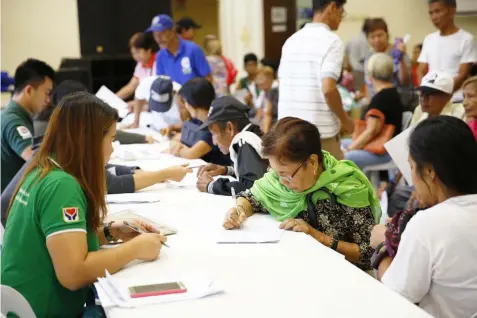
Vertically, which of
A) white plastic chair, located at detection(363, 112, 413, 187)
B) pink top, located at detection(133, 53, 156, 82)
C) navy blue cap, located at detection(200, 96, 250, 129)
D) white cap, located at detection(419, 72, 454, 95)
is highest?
pink top, located at detection(133, 53, 156, 82)

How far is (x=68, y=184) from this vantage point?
1.80 meters

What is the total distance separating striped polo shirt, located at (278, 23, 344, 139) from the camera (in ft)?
12.7

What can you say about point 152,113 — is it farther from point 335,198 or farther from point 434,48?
Answer: point 335,198

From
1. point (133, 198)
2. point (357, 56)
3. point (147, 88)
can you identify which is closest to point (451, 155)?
point (133, 198)

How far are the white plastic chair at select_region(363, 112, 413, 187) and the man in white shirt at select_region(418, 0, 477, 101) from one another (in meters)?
0.39

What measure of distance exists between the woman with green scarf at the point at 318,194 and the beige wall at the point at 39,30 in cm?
701

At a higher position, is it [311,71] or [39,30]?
[39,30]

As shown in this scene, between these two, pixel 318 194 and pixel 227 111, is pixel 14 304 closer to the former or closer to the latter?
pixel 318 194

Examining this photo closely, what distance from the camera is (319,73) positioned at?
3912 millimetres

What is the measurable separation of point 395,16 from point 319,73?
5.30 m

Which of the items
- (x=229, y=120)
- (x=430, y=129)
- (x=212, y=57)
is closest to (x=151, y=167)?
(x=229, y=120)

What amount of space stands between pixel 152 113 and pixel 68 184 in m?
3.46

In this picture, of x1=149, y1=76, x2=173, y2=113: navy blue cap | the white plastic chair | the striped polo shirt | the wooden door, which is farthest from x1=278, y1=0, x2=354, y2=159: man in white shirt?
the wooden door

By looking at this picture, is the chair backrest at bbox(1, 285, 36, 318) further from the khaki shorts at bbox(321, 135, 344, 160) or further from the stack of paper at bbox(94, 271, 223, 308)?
the khaki shorts at bbox(321, 135, 344, 160)
